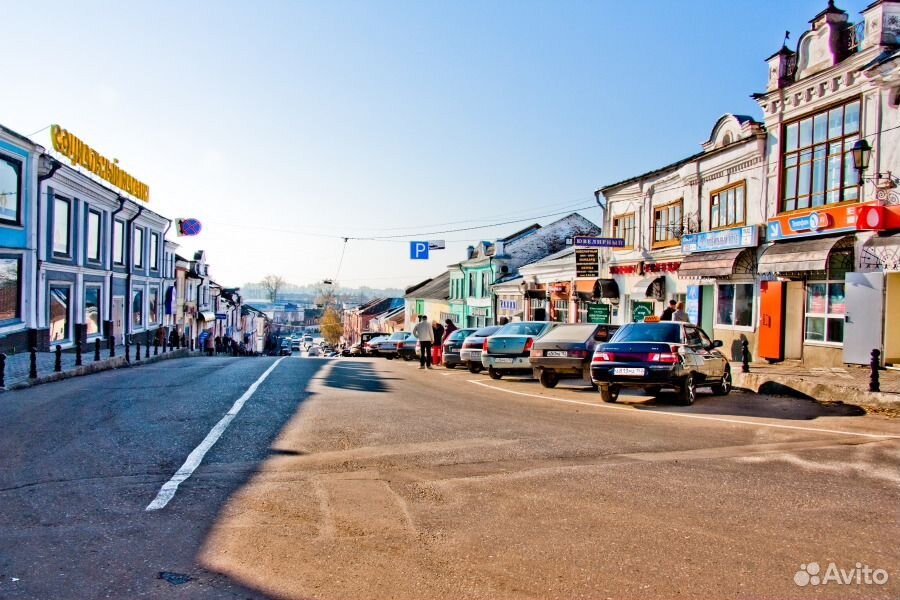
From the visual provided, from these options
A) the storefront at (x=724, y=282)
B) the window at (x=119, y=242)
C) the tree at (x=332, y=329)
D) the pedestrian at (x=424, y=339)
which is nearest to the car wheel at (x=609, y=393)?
the storefront at (x=724, y=282)

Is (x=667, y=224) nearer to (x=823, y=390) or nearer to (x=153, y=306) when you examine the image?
(x=823, y=390)

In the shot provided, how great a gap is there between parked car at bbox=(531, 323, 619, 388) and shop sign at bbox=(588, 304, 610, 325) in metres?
14.2

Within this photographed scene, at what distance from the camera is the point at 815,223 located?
17.1m

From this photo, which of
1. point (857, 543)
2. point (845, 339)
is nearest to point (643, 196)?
point (845, 339)

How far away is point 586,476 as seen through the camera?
269 inches

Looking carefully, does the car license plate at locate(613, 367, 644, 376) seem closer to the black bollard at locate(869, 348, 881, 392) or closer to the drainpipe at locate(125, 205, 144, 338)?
the black bollard at locate(869, 348, 881, 392)

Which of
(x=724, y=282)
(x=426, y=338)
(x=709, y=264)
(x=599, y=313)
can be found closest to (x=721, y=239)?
(x=709, y=264)

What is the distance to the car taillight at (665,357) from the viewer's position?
12219mm

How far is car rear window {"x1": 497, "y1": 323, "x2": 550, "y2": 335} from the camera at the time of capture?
18.7 meters

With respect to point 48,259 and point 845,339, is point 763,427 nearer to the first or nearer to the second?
point 845,339

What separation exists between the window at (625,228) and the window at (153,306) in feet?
84.1

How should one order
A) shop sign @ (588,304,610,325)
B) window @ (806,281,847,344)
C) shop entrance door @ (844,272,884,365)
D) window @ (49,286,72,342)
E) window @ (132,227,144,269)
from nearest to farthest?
1. shop entrance door @ (844,272,884,365)
2. window @ (806,281,847,344)
3. window @ (49,286,72,342)
4. shop sign @ (588,304,610,325)
5. window @ (132,227,144,269)

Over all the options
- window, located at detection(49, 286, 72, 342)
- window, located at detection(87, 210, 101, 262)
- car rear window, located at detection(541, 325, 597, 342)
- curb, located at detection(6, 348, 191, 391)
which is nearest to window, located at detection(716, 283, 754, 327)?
car rear window, located at detection(541, 325, 597, 342)

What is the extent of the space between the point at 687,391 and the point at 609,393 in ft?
4.55
